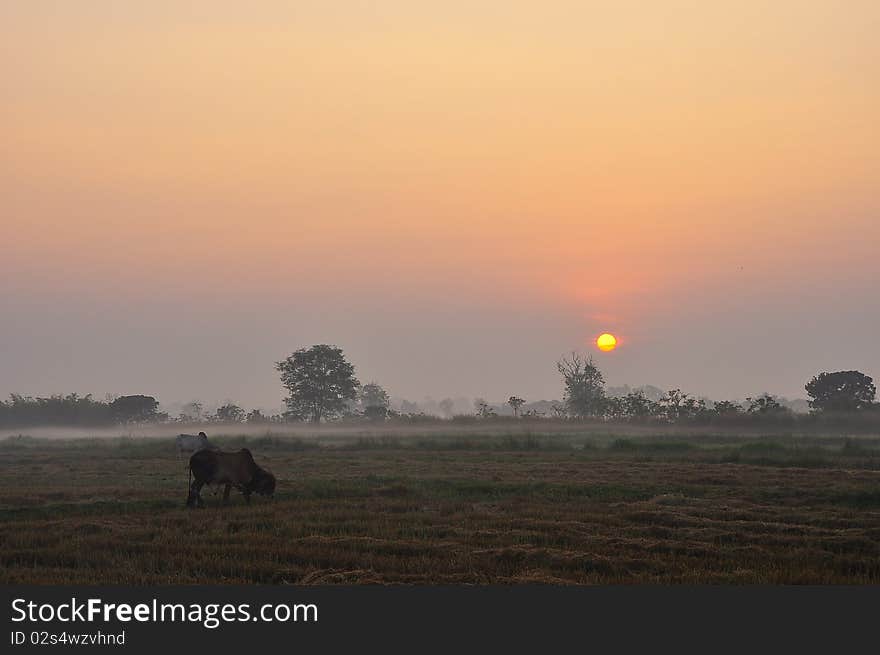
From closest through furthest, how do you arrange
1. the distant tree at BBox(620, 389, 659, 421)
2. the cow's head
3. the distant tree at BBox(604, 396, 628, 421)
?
1. the cow's head
2. the distant tree at BBox(620, 389, 659, 421)
3. the distant tree at BBox(604, 396, 628, 421)

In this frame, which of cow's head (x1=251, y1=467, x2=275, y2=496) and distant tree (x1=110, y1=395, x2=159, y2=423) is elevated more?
distant tree (x1=110, y1=395, x2=159, y2=423)

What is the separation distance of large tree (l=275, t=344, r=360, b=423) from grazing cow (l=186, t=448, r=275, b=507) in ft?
289

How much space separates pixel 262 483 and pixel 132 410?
311 ft

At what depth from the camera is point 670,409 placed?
Answer: 7594 cm

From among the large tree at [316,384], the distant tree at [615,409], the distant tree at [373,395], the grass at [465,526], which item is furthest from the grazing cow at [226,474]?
the distant tree at [373,395]

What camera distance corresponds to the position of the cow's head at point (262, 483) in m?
23.6

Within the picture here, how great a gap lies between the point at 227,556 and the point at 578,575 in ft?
20.2

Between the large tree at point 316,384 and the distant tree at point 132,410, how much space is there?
62.6ft

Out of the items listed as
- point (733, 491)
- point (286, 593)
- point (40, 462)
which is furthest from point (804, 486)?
point (40, 462)

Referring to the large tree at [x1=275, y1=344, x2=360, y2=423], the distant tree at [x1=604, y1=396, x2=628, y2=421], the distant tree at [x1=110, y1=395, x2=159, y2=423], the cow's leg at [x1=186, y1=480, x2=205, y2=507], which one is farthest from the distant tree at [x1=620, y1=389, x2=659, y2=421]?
the distant tree at [x1=110, y1=395, x2=159, y2=423]

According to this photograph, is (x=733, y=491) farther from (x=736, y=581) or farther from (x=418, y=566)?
(x=418, y=566)

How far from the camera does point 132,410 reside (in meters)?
111

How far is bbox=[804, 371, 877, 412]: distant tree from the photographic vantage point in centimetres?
8138

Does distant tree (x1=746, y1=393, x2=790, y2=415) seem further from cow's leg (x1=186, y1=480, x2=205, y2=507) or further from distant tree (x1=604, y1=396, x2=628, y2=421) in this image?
cow's leg (x1=186, y1=480, x2=205, y2=507)
